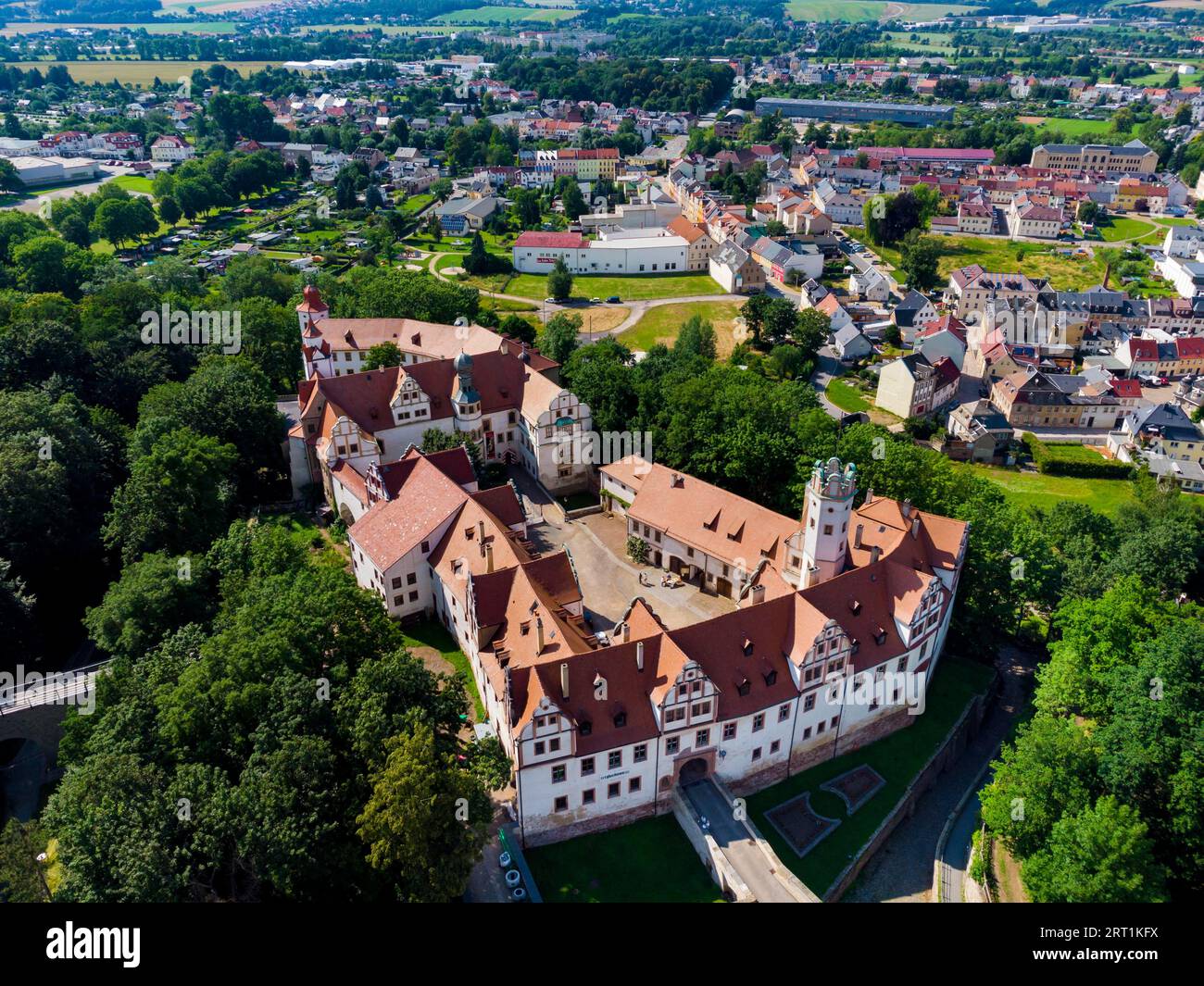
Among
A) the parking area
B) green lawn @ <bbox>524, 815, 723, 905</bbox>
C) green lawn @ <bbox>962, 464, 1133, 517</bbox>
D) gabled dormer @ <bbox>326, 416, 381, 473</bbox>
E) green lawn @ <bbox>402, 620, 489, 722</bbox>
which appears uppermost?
gabled dormer @ <bbox>326, 416, 381, 473</bbox>

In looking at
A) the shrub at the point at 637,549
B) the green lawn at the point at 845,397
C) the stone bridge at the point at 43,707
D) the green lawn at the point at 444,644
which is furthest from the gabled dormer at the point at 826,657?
the green lawn at the point at 845,397

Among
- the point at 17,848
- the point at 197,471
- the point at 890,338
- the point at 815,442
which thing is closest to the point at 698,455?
the point at 815,442

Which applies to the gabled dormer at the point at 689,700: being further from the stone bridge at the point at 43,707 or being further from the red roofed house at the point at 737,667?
the stone bridge at the point at 43,707

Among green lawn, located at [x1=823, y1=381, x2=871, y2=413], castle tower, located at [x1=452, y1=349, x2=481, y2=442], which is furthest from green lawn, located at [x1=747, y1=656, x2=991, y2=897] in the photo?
green lawn, located at [x1=823, y1=381, x2=871, y2=413]

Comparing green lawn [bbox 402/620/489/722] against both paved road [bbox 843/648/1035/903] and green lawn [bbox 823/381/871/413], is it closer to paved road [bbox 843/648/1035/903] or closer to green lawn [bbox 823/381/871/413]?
paved road [bbox 843/648/1035/903]

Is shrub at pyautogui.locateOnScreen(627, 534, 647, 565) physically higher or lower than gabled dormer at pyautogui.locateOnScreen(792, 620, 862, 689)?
lower
